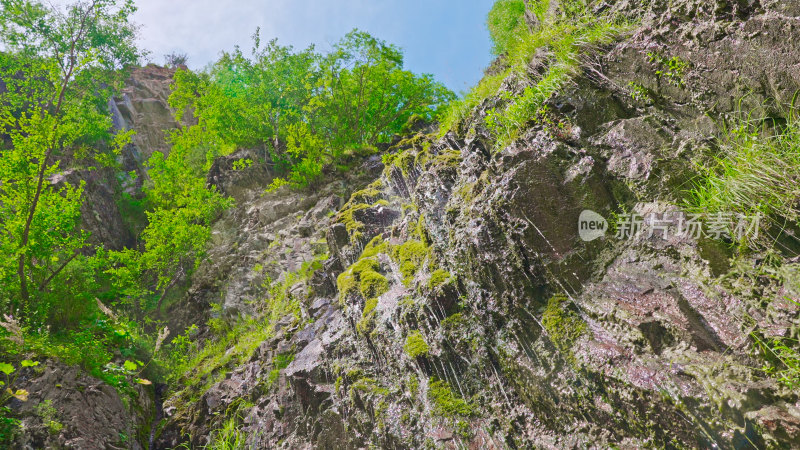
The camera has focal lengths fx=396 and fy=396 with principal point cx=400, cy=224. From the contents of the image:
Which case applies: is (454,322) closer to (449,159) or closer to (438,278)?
(438,278)

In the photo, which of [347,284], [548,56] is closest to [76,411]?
[347,284]

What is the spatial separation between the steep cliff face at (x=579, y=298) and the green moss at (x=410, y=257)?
→ 34mm

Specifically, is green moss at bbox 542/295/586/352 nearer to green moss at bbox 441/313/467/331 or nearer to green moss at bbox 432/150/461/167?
green moss at bbox 441/313/467/331

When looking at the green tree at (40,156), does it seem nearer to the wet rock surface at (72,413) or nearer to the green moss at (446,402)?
the wet rock surface at (72,413)

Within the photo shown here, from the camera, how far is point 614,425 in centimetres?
299

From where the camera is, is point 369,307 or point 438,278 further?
point 369,307

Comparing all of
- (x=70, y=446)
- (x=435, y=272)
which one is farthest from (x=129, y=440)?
(x=435, y=272)

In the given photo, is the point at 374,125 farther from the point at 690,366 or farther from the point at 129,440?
the point at 690,366

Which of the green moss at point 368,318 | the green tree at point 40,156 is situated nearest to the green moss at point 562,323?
the green moss at point 368,318

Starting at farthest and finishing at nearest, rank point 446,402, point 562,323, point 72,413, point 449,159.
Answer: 1. point 449,159
2. point 72,413
3. point 446,402
4. point 562,323

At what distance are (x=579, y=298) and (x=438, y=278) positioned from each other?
1.69 m

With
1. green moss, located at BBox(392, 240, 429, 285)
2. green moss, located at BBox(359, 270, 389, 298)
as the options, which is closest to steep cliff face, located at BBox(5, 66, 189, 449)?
green moss, located at BBox(359, 270, 389, 298)

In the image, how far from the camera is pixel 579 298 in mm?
3551

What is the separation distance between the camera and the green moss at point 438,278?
4727 mm
